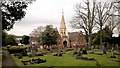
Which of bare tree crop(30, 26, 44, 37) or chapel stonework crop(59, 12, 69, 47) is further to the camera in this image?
chapel stonework crop(59, 12, 69, 47)

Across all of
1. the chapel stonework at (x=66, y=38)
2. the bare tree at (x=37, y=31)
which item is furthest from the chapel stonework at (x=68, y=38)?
the bare tree at (x=37, y=31)

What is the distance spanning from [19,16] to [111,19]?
21.5 m

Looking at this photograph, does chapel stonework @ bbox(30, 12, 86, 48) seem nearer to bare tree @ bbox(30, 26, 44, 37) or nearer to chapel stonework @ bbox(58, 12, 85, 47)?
chapel stonework @ bbox(58, 12, 85, 47)

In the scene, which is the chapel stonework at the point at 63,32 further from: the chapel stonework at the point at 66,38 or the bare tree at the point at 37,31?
the bare tree at the point at 37,31

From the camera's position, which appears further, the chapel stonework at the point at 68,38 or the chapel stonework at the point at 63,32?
the chapel stonework at the point at 68,38

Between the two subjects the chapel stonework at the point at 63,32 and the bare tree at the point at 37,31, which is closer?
the bare tree at the point at 37,31

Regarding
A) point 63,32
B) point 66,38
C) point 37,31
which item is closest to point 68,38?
point 66,38

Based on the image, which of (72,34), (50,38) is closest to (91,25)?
(50,38)

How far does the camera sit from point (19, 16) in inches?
918

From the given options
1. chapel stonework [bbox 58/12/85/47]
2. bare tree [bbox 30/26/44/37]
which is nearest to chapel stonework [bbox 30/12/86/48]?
chapel stonework [bbox 58/12/85/47]

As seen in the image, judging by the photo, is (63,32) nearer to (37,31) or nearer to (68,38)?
(68,38)

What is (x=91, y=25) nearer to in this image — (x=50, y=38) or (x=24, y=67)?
(x=50, y=38)

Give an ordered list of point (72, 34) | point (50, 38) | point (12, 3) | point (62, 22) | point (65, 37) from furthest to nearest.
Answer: point (72, 34) → point (65, 37) → point (62, 22) → point (50, 38) → point (12, 3)

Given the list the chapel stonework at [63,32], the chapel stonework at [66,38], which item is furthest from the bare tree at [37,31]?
the chapel stonework at [63,32]
